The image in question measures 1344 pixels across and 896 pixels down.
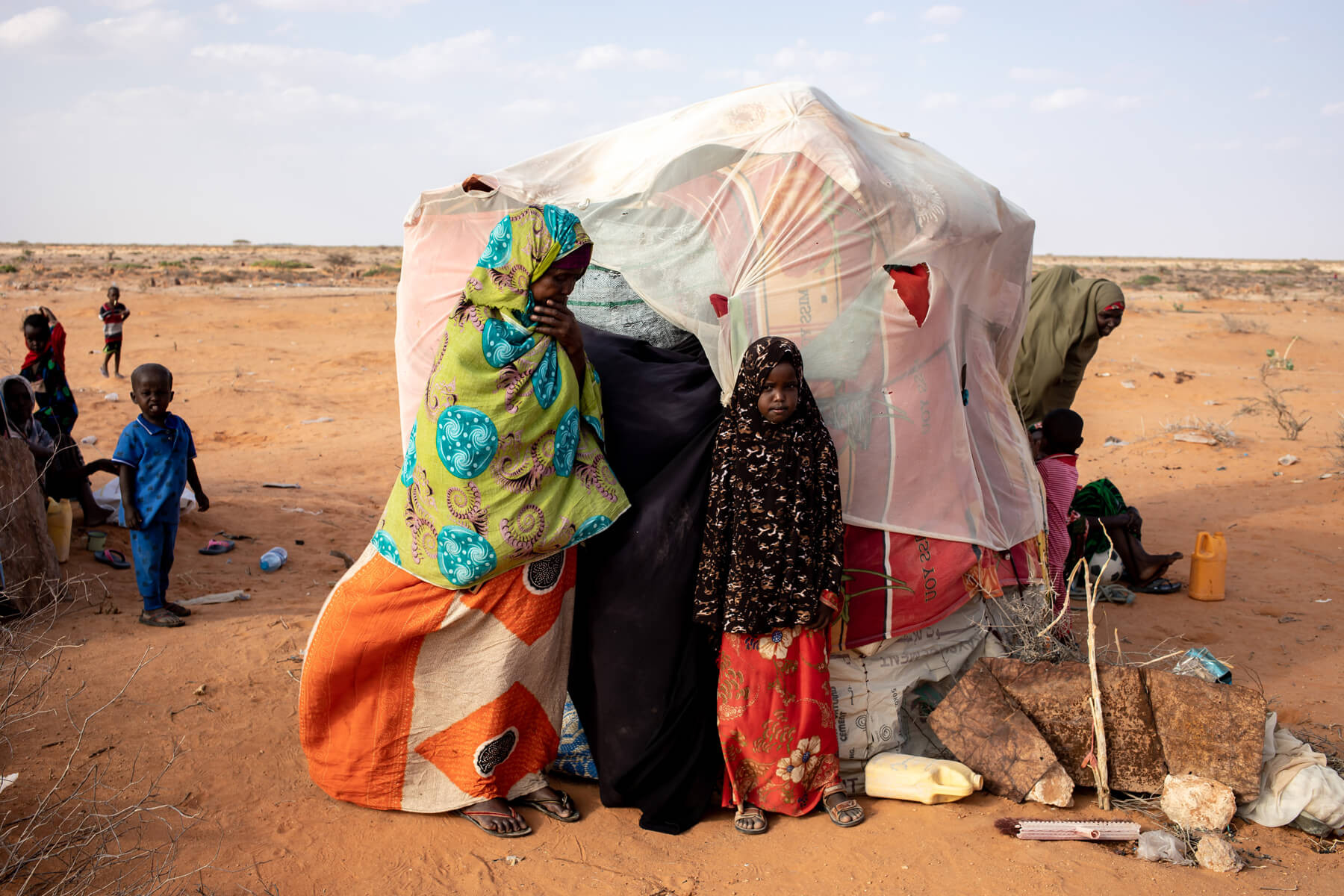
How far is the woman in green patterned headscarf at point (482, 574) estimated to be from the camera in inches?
115

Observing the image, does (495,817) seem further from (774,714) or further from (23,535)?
→ (23,535)

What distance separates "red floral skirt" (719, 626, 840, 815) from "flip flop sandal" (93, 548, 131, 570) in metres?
4.05

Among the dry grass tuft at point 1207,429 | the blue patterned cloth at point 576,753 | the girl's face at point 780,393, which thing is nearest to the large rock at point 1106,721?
the girl's face at point 780,393

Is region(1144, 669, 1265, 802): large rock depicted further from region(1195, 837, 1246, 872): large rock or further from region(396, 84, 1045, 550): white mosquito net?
region(396, 84, 1045, 550): white mosquito net

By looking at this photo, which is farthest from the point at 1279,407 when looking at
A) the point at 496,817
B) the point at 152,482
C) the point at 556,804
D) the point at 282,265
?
the point at 282,265

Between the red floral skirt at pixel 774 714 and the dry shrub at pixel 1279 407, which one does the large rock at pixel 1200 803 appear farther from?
the dry shrub at pixel 1279 407

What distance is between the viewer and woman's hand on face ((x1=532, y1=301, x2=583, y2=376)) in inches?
116

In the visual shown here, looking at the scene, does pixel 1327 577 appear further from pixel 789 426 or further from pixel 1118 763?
pixel 789 426

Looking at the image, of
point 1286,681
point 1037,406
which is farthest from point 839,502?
point 1037,406

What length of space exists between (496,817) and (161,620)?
2.50 m

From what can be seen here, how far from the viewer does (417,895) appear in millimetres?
2812

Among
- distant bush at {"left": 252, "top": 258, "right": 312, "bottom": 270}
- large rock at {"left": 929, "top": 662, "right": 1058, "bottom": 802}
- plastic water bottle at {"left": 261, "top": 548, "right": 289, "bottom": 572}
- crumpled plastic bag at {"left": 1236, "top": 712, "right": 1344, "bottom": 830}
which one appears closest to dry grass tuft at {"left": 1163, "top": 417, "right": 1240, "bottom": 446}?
crumpled plastic bag at {"left": 1236, "top": 712, "right": 1344, "bottom": 830}

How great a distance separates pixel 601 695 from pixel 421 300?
191 cm

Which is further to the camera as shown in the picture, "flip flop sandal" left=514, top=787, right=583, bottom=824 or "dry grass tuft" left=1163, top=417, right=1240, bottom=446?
"dry grass tuft" left=1163, top=417, right=1240, bottom=446
